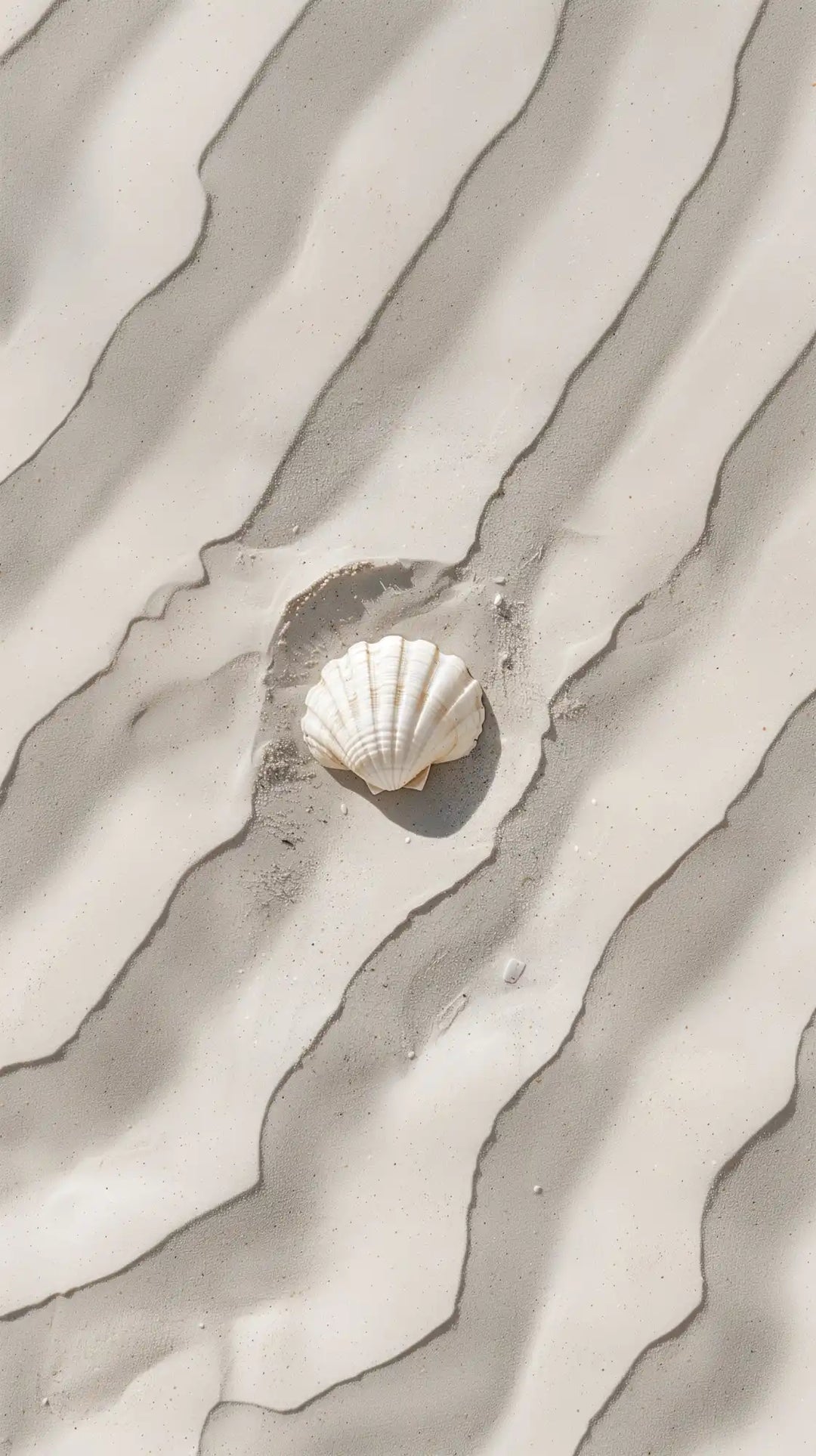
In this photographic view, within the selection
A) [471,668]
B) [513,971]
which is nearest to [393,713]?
[471,668]

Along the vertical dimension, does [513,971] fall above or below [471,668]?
below

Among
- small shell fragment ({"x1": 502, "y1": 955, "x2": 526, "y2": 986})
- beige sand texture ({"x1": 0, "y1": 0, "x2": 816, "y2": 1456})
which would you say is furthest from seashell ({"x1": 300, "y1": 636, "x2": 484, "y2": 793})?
small shell fragment ({"x1": 502, "y1": 955, "x2": 526, "y2": 986})

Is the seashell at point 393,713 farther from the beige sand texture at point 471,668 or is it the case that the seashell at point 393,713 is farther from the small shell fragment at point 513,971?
the small shell fragment at point 513,971

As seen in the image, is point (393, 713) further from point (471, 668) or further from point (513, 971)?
point (513, 971)

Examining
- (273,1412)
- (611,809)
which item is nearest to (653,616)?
(611,809)

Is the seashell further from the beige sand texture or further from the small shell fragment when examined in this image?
the small shell fragment

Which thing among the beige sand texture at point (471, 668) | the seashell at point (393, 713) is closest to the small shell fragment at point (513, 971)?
the beige sand texture at point (471, 668)

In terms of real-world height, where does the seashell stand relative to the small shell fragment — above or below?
above
